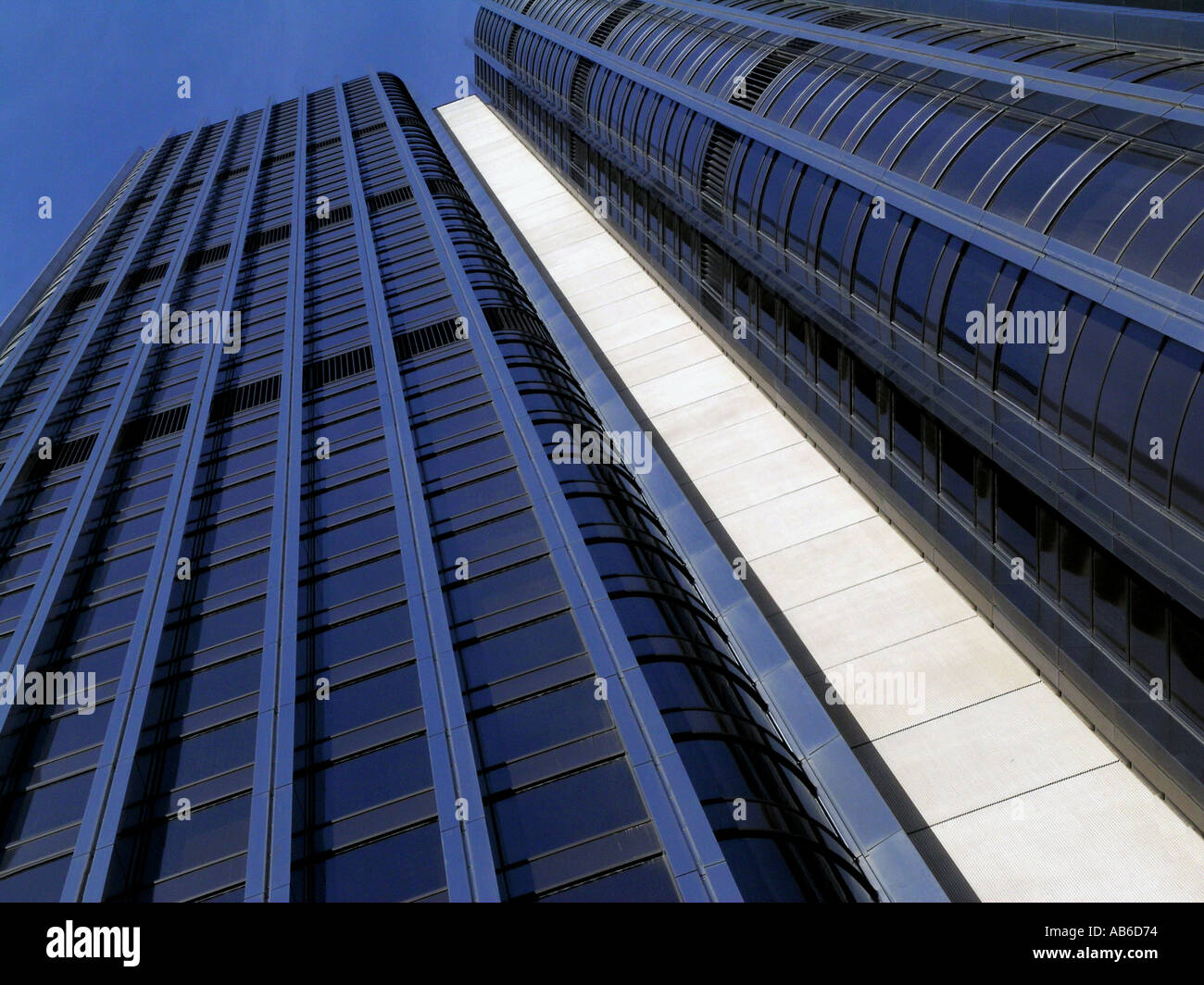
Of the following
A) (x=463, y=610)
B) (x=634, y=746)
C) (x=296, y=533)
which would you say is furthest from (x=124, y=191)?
(x=634, y=746)

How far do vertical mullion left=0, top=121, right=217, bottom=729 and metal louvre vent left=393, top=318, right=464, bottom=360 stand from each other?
985 cm

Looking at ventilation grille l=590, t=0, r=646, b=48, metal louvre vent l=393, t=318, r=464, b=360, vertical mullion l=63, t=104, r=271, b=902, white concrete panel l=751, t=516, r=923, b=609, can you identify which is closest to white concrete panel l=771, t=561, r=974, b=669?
white concrete panel l=751, t=516, r=923, b=609

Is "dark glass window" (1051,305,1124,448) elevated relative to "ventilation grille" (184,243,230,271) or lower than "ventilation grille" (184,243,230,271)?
elevated

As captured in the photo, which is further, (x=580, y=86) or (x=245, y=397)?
(x=580, y=86)

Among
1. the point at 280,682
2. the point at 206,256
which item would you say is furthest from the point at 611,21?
the point at 280,682

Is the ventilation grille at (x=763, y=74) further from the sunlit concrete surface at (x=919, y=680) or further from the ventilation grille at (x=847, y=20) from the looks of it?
the sunlit concrete surface at (x=919, y=680)

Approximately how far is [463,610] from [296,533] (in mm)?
6588

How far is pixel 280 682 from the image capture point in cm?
2091

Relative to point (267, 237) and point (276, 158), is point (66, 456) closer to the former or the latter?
point (267, 237)

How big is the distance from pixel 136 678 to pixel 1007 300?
19.4 metres

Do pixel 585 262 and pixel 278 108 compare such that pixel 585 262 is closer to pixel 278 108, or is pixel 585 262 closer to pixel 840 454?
pixel 840 454

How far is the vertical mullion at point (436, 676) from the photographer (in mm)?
15867

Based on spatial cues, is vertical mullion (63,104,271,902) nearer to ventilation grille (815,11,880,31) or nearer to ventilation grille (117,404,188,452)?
ventilation grille (117,404,188,452)

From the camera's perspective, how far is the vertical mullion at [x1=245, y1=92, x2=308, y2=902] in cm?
1688
